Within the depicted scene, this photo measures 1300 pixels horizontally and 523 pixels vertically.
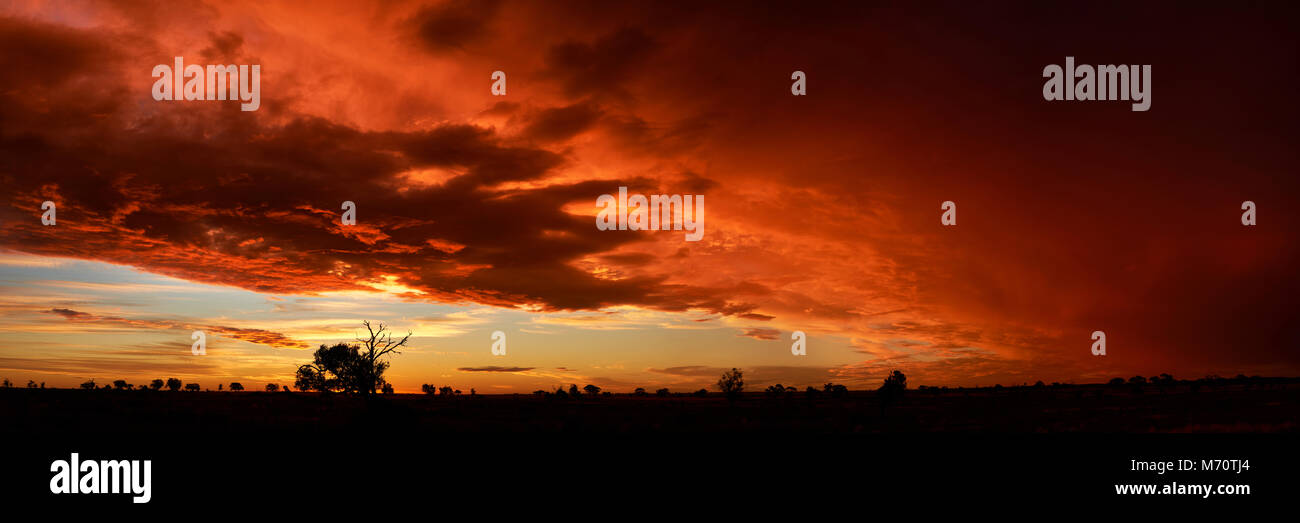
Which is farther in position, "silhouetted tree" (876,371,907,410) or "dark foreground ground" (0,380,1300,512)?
"silhouetted tree" (876,371,907,410)
